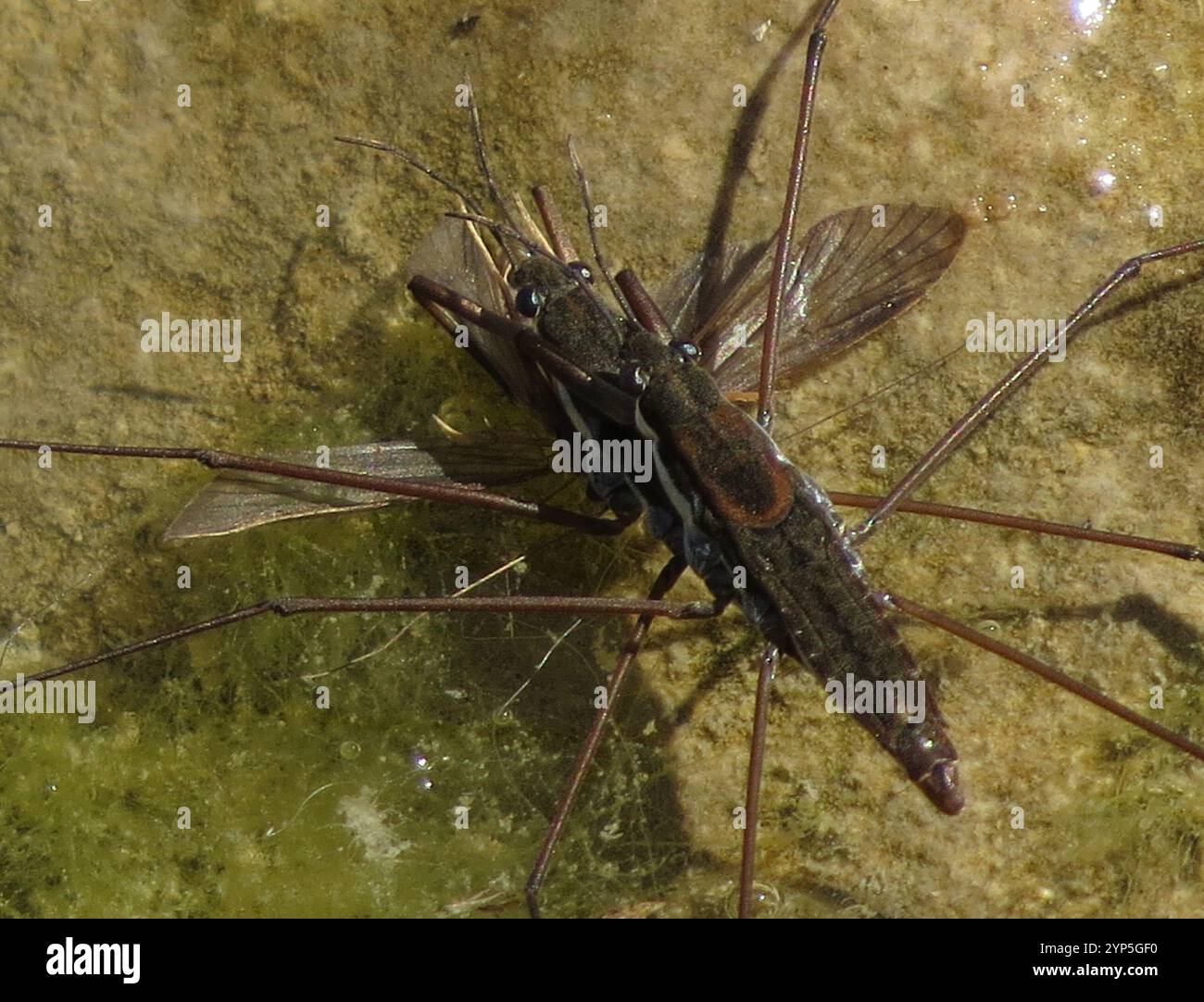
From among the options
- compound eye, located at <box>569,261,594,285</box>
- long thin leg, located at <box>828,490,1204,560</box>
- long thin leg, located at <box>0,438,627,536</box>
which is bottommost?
long thin leg, located at <box>828,490,1204,560</box>

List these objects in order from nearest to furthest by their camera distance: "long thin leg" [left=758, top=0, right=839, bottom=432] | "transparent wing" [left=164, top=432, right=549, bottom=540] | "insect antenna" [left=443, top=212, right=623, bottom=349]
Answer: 1. "long thin leg" [left=758, top=0, right=839, bottom=432]
2. "insect antenna" [left=443, top=212, right=623, bottom=349]
3. "transparent wing" [left=164, top=432, right=549, bottom=540]

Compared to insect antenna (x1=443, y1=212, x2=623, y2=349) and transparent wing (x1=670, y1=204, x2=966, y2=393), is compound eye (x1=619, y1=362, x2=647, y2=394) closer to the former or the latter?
insect antenna (x1=443, y1=212, x2=623, y2=349)

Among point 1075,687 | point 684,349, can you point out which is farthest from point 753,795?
point 684,349

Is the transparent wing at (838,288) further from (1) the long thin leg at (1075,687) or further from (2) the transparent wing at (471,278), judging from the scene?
(1) the long thin leg at (1075,687)

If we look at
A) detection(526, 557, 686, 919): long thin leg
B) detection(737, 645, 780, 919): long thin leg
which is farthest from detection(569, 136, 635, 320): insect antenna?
detection(737, 645, 780, 919): long thin leg

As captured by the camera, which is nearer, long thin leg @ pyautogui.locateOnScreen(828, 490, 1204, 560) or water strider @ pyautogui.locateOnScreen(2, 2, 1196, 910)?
long thin leg @ pyautogui.locateOnScreen(828, 490, 1204, 560)

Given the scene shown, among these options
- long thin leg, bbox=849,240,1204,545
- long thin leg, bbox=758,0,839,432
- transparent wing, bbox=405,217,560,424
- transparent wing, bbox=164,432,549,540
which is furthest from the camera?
transparent wing, bbox=405,217,560,424

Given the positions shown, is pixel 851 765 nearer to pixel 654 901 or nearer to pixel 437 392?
pixel 654 901
